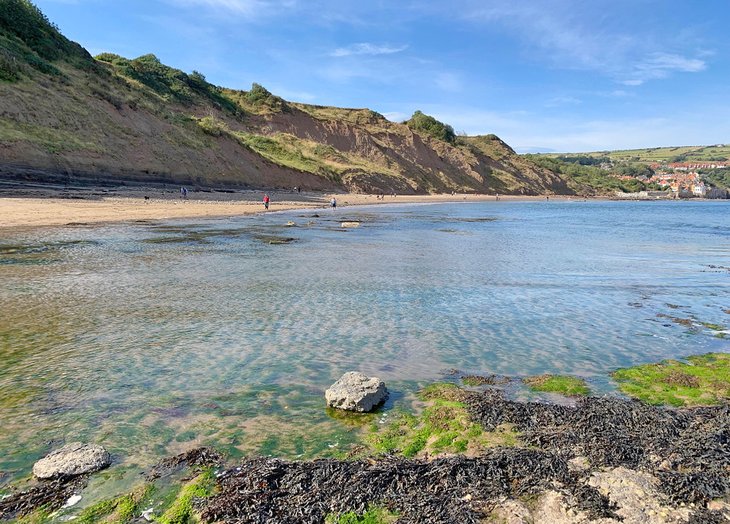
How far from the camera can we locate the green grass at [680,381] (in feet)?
21.6

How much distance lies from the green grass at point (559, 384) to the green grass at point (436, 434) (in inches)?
53.4

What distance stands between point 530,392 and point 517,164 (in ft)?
432

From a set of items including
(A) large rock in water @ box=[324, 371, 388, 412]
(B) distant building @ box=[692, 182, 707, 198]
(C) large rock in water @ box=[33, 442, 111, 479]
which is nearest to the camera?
(C) large rock in water @ box=[33, 442, 111, 479]

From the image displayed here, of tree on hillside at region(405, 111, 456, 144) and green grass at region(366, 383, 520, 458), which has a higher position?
tree on hillside at region(405, 111, 456, 144)

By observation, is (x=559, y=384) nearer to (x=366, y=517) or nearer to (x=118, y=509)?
(x=366, y=517)

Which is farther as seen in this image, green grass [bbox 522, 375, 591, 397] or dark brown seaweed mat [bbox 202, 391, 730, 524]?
green grass [bbox 522, 375, 591, 397]

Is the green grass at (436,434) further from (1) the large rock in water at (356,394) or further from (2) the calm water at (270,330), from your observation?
(2) the calm water at (270,330)

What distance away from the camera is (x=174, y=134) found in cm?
5056

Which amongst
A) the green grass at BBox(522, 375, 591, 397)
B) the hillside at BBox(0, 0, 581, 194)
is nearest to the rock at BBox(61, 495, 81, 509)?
the green grass at BBox(522, 375, 591, 397)

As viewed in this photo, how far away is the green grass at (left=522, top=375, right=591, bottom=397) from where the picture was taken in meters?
6.73

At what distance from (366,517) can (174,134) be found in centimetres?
5301

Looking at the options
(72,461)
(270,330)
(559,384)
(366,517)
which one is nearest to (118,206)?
(270,330)

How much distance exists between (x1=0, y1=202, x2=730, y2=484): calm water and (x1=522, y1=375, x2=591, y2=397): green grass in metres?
0.28

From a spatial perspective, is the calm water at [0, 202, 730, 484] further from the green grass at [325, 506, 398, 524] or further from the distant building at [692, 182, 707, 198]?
the distant building at [692, 182, 707, 198]
